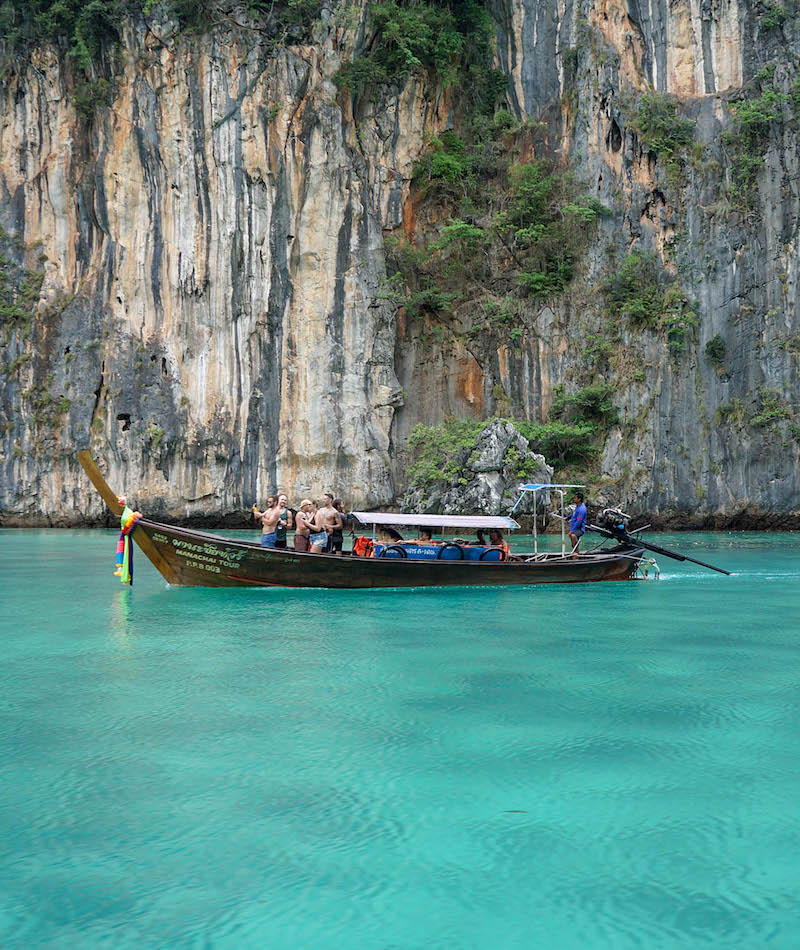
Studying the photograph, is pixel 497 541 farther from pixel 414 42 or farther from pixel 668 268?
pixel 414 42

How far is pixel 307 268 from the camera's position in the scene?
37656 millimetres

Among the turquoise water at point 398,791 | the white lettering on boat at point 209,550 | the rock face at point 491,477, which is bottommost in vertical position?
the turquoise water at point 398,791

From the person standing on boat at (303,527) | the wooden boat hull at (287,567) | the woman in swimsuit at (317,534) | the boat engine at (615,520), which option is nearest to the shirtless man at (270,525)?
the person standing on boat at (303,527)

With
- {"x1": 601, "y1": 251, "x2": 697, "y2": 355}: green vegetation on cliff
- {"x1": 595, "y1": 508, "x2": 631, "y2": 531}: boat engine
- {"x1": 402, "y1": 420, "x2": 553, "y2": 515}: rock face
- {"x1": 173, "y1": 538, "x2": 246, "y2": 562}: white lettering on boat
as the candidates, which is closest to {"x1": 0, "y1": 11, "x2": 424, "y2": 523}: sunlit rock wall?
{"x1": 402, "y1": 420, "x2": 553, "y2": 515}: rock face

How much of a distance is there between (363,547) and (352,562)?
39.3 inches

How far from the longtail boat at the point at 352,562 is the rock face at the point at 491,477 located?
12659 mm

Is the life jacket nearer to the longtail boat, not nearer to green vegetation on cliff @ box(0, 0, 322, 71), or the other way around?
the longtail boat

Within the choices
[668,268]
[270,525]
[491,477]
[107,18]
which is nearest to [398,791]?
[270,525]

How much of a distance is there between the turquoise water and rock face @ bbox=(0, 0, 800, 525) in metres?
26.4

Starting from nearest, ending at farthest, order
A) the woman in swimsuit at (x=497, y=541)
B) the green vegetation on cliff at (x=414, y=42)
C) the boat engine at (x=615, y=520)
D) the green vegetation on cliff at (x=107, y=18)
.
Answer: the woman in swimsuit at (x=497, y=541) < the boat engine at (x=615, y=520) < the green vegetation on cliff at (x=414, y=42) < the green vegetation on cliff at (x=107, y=18)

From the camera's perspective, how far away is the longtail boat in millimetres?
15000

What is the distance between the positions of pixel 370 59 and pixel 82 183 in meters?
14.2

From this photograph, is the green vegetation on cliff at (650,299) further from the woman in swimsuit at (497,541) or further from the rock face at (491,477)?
the woman in swimsuit at (497,541)

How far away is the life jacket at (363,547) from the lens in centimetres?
1629
